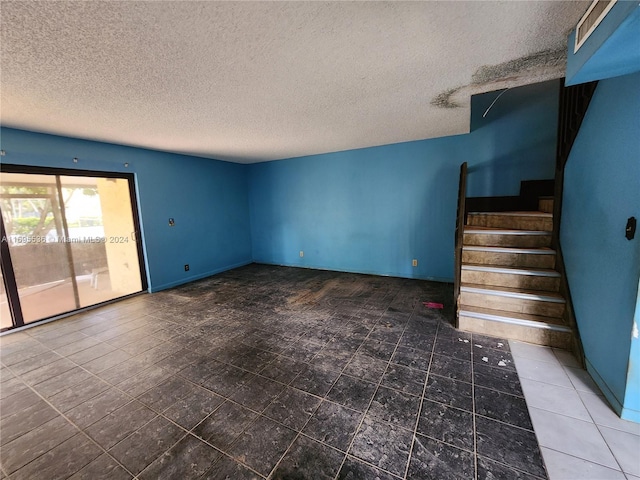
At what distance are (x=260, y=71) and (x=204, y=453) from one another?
2558 mm

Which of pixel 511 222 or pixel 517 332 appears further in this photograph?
pixel 511 222

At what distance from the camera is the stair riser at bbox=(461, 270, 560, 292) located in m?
2.65

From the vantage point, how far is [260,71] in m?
1.89

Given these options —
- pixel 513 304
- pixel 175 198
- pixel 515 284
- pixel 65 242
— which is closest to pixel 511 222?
pixel 515 284

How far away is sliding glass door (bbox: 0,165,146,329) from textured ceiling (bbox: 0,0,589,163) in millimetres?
828

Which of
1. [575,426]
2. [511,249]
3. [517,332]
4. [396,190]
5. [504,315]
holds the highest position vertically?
[396,190]

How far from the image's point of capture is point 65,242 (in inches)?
137

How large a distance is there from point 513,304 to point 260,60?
10.6ft

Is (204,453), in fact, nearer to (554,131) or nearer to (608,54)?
(608,54)

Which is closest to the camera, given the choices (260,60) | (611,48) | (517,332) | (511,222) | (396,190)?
(611,48)

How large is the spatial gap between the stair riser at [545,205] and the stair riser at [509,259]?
0.88 meters

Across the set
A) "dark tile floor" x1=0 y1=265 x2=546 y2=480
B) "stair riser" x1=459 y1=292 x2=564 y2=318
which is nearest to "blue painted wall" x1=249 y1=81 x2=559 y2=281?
"stair riser" x1=459 y1=292 x2=564 y2=318

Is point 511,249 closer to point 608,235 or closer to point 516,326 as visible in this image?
point 516,326

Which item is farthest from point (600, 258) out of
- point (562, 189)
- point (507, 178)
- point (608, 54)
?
point (507, 178)
